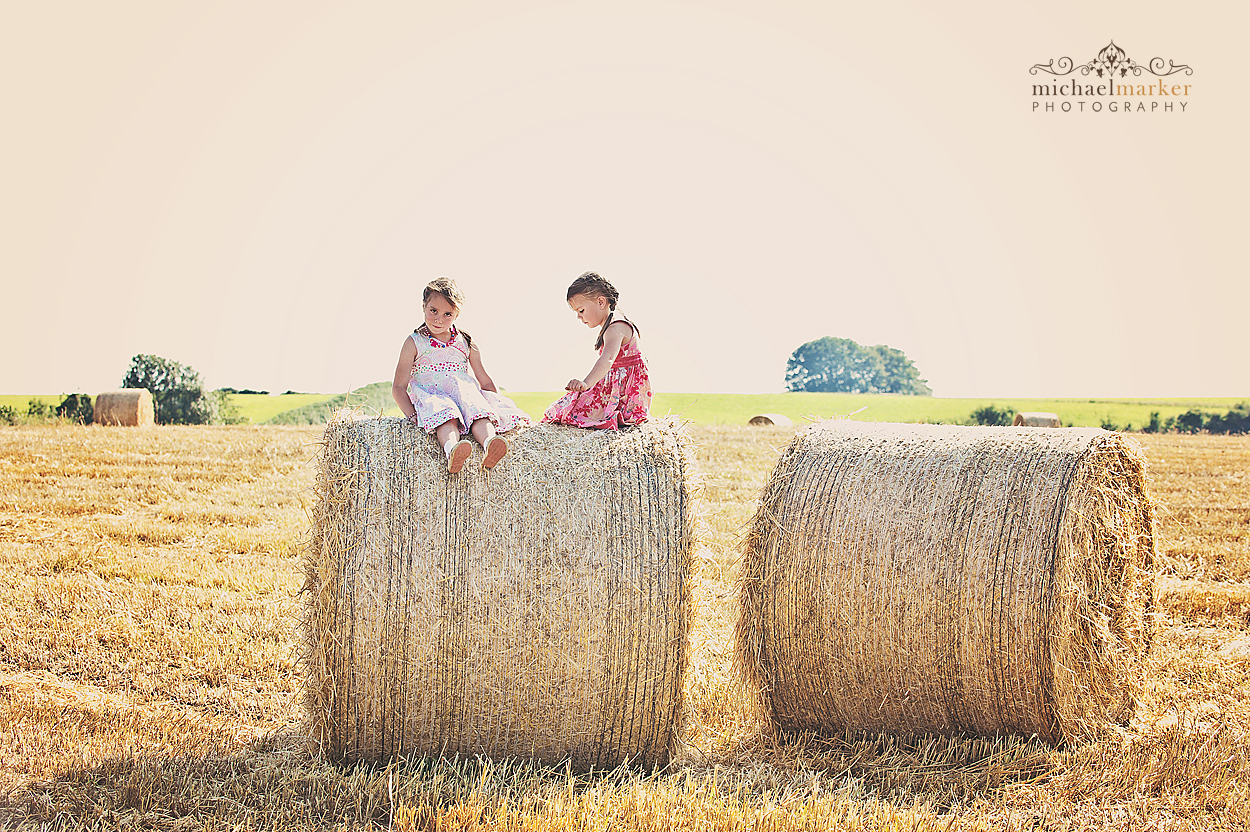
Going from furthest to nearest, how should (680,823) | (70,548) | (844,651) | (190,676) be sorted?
(70,548) < (190,676) < (844,651) < (680,823)

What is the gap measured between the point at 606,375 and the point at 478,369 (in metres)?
0.68

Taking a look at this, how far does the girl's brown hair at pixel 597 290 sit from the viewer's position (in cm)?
456

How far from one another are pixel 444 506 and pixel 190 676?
7.22 feet

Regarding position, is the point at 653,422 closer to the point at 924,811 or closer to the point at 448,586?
the point at 448,586

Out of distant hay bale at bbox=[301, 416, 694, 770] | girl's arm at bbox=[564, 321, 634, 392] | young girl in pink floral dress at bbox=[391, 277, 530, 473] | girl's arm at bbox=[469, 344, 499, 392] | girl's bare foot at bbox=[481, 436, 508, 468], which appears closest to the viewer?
distant hay bale at bbox=[301, 416, 694, 770]

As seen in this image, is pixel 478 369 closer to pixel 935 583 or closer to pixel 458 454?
pixel 458 454

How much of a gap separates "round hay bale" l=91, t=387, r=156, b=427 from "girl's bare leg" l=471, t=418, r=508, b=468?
1835cm

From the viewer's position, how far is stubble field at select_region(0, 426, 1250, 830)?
11.7 ft

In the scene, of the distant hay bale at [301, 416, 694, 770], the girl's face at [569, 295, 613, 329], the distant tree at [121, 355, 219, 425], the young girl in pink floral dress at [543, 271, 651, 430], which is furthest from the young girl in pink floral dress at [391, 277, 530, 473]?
the distant tree at [121, 355, 219, 425]

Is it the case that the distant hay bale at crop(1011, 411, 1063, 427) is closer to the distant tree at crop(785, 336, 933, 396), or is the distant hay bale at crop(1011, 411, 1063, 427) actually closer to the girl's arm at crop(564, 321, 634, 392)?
the girl's arm at crop(564, 321, 634, 392)

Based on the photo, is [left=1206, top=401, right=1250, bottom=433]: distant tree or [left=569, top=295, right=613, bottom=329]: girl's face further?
Result: [left=1206, top=401, right=1250, bottom=433]: distant tree

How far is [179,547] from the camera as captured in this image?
27.1 feet

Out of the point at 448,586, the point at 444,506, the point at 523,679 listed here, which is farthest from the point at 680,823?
the point at 444,506

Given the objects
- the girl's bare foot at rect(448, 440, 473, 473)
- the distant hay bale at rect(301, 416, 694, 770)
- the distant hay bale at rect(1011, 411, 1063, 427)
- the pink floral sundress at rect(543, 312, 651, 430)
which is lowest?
the distant hay bale at rect(301, 416, 694, 770)
